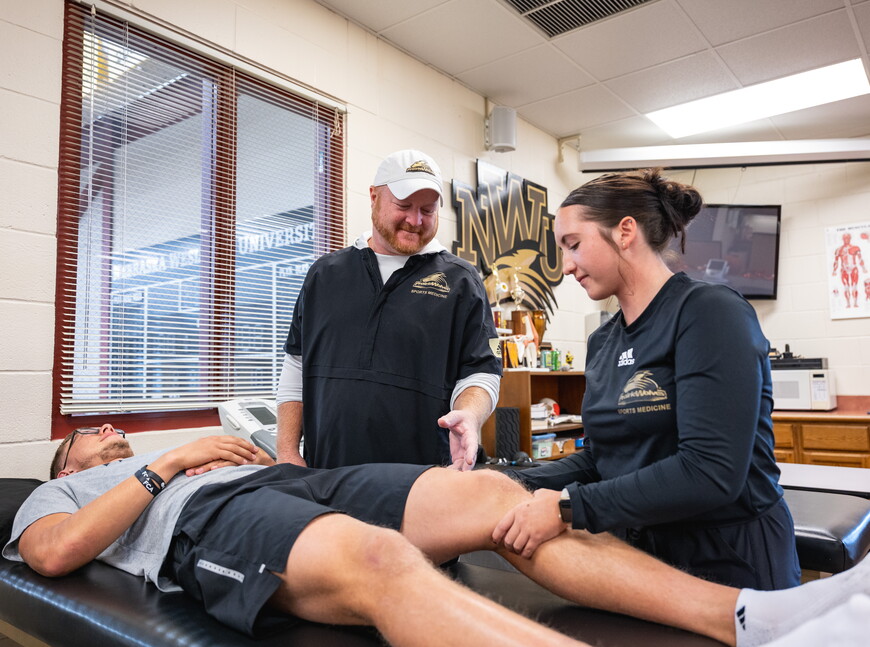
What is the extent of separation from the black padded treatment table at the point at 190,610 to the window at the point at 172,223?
2.42ft

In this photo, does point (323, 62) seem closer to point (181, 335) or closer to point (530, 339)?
point (181, 335)

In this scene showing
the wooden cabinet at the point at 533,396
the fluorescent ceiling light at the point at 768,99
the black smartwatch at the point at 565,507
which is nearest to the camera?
the black smartwatch at the point at 565,507

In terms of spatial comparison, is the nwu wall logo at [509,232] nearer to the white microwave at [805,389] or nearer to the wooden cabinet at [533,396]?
the wooden cabinet at [533,396]

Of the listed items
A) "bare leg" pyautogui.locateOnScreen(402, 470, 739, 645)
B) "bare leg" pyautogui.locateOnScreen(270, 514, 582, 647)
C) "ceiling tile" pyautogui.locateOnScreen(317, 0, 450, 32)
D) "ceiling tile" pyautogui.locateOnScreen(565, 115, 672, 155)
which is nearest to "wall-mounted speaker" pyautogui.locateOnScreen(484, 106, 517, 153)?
"ceiling tile" pyautogui.locateOnScreen(565, 115, 672, 155)

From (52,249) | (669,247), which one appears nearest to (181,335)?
(52,249)

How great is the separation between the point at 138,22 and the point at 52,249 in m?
0.97

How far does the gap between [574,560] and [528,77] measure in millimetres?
3496

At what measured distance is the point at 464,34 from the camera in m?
3.56

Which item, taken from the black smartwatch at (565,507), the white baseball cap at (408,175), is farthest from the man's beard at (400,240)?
the black smartwatch at (565,507)

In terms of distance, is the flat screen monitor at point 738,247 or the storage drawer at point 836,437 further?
the flat screen monitor at point 738,247

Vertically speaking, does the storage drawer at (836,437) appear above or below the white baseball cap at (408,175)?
below

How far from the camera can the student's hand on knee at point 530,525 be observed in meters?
1.24

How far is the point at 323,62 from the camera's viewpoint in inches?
128

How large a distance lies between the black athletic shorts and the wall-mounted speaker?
319 centimetres
